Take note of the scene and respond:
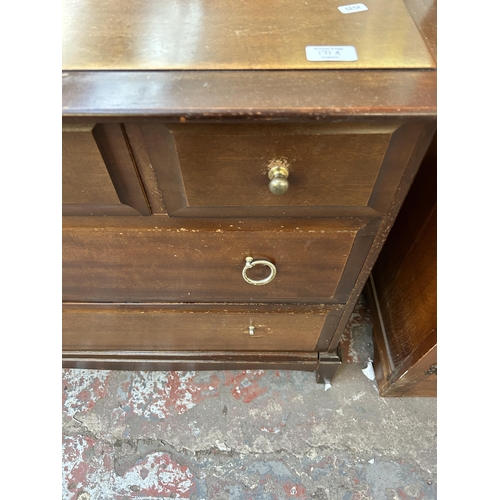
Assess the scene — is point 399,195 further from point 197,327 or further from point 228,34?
point 197,327

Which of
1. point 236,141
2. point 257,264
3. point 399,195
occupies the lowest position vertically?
point 257,264

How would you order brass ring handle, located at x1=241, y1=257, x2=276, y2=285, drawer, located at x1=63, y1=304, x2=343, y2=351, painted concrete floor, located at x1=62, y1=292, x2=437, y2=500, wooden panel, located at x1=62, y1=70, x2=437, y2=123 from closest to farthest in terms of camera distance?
wooden panel, located at x1=62, y1=70, x2=437, y2=123 < brass ring handle, located at x1=241, y1=257, x2=276, y2=285 < drawer, located at x1=63, y1=304, x2=343, y2=351 < painted concrete floor, located at x1=62, y1=292, x2=437, y2=500

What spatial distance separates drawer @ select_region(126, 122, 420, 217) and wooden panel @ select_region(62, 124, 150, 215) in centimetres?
2

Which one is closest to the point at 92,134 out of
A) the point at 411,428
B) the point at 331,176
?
the point at 331,176

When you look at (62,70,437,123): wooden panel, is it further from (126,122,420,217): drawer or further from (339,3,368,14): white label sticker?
(339,3,368,14): white label sticker

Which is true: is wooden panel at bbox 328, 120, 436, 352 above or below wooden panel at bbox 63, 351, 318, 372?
above

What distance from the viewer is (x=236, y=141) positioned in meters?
0.48

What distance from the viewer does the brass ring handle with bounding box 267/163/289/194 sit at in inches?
19.3

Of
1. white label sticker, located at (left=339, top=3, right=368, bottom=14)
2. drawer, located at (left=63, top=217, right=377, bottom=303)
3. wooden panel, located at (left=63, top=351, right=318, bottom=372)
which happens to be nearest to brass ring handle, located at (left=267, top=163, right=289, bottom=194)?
drawer, located at (left=63, top=217, right=377, bottom=303)

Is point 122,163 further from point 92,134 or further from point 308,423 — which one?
point 308,423

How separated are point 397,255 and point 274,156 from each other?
2.13 feet

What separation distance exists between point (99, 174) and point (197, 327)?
46 cm

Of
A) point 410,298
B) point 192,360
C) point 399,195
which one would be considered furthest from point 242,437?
point 399,195

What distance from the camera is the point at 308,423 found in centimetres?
105
